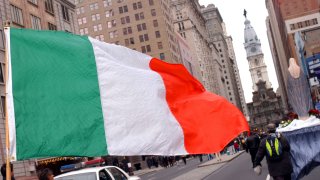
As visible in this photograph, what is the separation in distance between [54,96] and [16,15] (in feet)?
126

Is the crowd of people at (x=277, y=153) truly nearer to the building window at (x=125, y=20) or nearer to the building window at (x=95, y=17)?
the building window at (x=125, y=20)

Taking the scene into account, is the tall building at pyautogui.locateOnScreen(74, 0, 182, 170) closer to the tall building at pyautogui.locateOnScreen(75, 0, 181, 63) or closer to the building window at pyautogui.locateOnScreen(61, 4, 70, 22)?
the tall building at pyautogui.locateOnScreen(75, 0, 181, 63)

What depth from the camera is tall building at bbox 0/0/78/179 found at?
37688 millimetres

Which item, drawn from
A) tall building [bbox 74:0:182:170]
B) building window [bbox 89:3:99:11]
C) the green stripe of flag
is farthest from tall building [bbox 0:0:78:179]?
building window [bbox 89:3:99:11]

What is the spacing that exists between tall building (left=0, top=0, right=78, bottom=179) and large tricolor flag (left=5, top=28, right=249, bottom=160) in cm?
2819

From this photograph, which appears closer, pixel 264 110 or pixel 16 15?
pixel 16 15

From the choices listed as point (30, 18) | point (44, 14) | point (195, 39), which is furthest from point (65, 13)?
point (195, 39)

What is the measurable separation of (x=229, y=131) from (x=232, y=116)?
0.26 meters

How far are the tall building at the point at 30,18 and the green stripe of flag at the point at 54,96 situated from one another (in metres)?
28.4

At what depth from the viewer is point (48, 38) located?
641cm

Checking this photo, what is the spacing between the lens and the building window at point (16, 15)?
4230 cm

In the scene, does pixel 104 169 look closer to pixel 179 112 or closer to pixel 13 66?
pixel 179 112

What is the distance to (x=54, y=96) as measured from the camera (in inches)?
245

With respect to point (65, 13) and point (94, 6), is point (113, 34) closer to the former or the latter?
point (94, 6)
